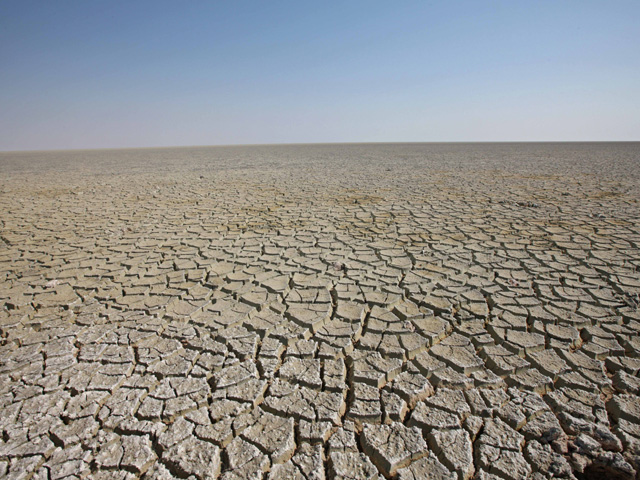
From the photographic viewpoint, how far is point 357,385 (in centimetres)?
171

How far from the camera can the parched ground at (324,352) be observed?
4.49 feet

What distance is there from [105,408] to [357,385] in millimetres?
1111

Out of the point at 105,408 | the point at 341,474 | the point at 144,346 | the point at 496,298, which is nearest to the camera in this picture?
the point at 341,474

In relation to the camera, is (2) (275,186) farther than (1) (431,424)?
Yes

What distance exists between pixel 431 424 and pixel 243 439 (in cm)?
75

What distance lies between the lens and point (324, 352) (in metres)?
1.96

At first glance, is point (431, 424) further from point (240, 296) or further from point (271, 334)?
point (240, 296)

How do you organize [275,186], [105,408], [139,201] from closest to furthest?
[105,408], [139,201], [275,186]

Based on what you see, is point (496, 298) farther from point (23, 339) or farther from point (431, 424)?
point (23, 339)

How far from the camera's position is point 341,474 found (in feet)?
4.20

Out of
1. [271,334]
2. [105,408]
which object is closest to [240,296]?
[271,334]

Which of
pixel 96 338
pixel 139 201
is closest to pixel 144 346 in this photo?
pixel 96 338

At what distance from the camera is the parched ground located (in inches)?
53.8

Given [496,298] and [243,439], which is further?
[496,298]
